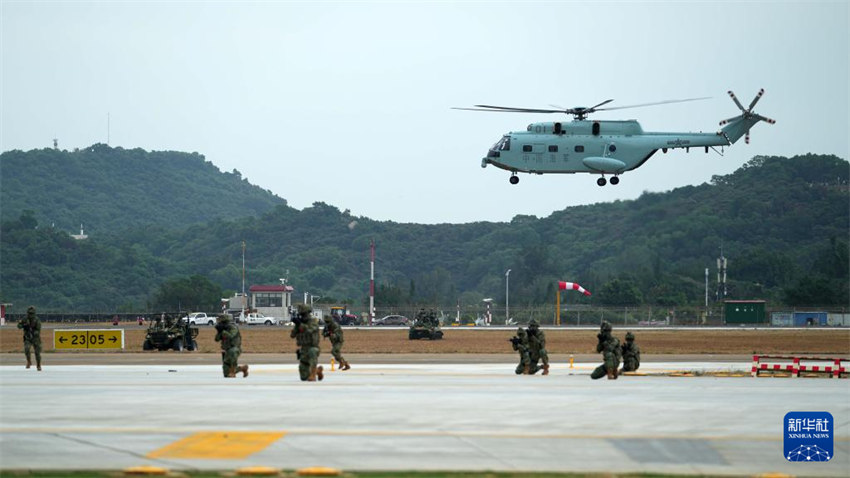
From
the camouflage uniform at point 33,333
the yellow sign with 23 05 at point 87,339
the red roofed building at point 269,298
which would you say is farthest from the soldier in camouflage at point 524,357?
the red roofed building at point 269,298

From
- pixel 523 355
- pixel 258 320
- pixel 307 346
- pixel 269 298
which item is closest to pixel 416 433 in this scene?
pixel 307 346

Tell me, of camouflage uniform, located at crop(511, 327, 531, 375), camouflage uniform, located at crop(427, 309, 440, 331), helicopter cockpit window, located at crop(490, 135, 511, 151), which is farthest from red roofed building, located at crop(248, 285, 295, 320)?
camouflage uniform, located at crop(511, 327, 531, 375)

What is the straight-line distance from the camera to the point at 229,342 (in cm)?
2681

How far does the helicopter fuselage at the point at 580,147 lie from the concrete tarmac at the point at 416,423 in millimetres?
19411

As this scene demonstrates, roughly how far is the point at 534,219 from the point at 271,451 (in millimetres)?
176733

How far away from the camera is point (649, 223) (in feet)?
324

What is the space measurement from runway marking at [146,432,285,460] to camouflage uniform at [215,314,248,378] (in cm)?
950

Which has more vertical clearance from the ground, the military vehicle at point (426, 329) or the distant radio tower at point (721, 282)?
the distant radio tower at point (721, 282)

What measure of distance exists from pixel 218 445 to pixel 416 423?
11.9ft

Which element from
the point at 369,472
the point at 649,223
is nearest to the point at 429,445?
the point at 369,472

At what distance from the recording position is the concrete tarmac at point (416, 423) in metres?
14.9

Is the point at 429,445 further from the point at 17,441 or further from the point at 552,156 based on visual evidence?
the point at 552,156

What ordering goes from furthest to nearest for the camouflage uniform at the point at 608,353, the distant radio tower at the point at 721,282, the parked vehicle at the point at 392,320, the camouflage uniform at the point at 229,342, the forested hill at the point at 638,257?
1. the distant radio tower at the point at 721,282
2. the forested hill at the point at 638,257
3. the parked vehicle at the point at 392,320
4. the camouflage uniform at the point at 608,353
5. the camouflage uniform at the point at 229,342

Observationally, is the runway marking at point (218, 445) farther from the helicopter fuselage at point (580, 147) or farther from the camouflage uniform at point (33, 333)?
the helicopter fuselage at point (580, 147)
